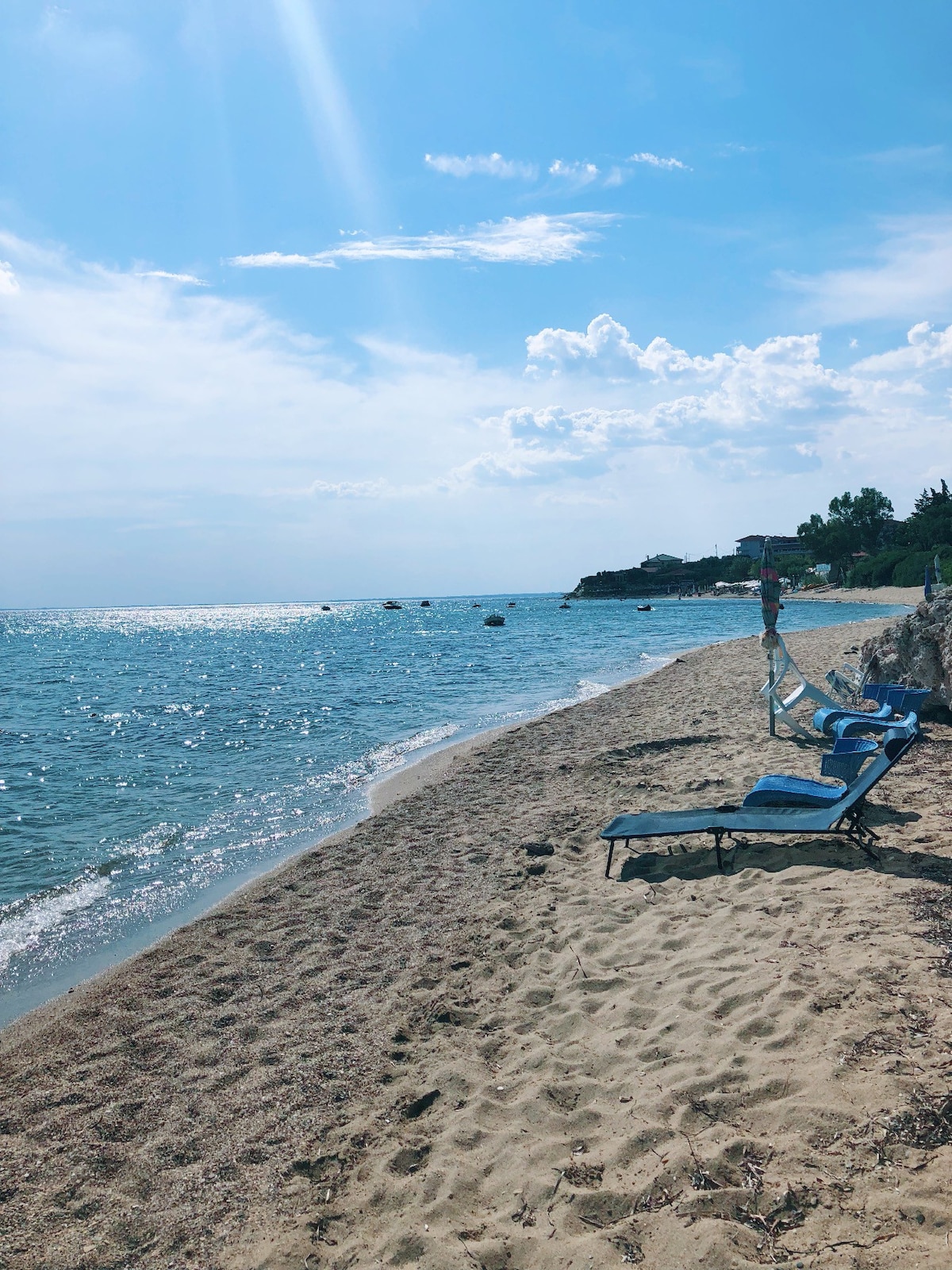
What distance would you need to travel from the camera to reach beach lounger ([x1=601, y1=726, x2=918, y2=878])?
596 centimetres

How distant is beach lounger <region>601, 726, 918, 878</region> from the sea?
14.5 feet

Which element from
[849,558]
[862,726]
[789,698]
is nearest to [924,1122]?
[862,726]

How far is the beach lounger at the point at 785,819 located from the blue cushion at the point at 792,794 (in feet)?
0.07

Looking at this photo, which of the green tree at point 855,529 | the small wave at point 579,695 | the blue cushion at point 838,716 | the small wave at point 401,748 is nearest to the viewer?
the blue cushion at point 838,716

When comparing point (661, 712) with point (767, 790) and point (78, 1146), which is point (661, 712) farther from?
point (78, 1146)

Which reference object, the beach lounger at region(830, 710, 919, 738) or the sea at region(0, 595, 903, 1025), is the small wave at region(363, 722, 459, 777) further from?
the beach lounger at region(830, 710, 919, 738)

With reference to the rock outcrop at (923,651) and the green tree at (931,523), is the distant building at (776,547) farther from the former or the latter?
the rock outcrop at (923,651)

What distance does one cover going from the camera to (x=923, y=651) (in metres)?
10.8

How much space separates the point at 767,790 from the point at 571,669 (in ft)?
70.8

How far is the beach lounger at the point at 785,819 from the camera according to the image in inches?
235

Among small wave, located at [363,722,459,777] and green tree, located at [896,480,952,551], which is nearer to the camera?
small wave, located at [363,722,459,777]

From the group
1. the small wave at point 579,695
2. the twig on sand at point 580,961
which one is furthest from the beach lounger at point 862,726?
the small wave at point 579,695

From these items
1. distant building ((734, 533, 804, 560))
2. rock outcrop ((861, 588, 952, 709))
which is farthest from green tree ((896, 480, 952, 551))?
rock outcrop ((861, 588, 952, 709))

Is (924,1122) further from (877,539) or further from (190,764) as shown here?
(877,539)
